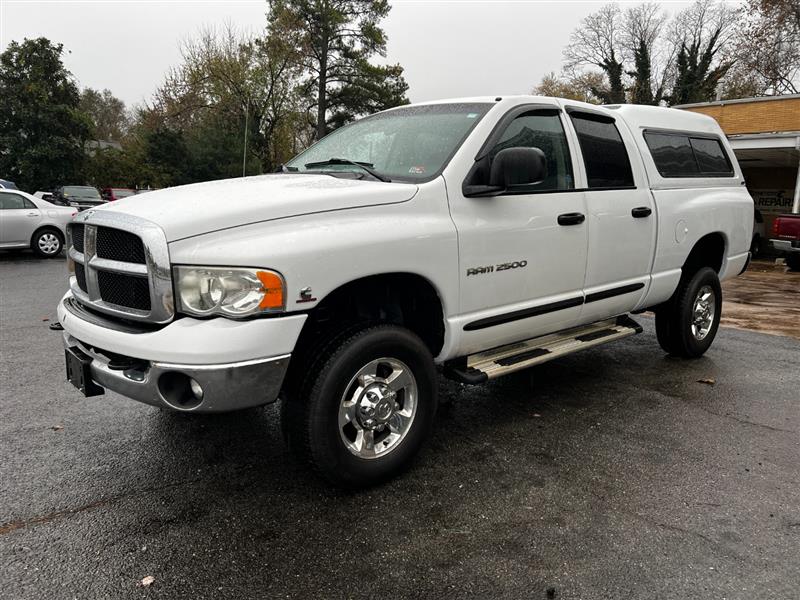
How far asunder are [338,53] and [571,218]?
121 feet

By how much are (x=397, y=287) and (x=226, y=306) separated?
1.05m

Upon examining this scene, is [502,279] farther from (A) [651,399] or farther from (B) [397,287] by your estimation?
(A) [651,399]

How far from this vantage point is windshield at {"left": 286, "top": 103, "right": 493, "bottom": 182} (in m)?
3.41

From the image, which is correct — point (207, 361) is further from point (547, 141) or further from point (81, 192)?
point (81, 192)

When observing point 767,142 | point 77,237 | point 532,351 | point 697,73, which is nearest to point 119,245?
point 77,237

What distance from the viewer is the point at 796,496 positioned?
9.96ft

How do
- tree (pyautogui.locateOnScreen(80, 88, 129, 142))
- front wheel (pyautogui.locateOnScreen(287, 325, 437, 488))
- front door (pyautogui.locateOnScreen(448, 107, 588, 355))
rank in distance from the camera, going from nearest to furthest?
front wheel (pyautogui.locateOnScreen(287, 325, 437, 488)) < front door (pyautogui.locateOnScreen(448, 107, 588, 355)) < tree (pyautogui.locateOnScreen(80, 88, 129, 142))

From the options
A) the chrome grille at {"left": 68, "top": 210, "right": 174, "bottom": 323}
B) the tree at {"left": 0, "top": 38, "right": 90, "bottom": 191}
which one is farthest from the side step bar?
the tree at {"left": 0, "top": 38, "right": 90, "bottom": 191}

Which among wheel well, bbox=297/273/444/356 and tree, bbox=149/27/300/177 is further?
tree, bbox=149/27/300/177

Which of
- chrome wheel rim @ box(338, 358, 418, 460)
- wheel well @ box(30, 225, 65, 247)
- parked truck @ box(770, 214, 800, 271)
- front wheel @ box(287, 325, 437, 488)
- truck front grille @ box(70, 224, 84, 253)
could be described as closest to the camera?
front wheel @ box(287, 325, 437, 488)

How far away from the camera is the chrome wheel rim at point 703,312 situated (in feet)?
17.5

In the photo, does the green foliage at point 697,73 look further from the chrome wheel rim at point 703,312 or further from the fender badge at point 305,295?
the fender badge at point 305,295

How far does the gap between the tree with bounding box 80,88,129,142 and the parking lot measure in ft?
199

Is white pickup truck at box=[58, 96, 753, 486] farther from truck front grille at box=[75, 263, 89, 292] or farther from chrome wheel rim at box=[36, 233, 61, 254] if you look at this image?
chrome wheel rim at box=[36, 233, 61, 254]
